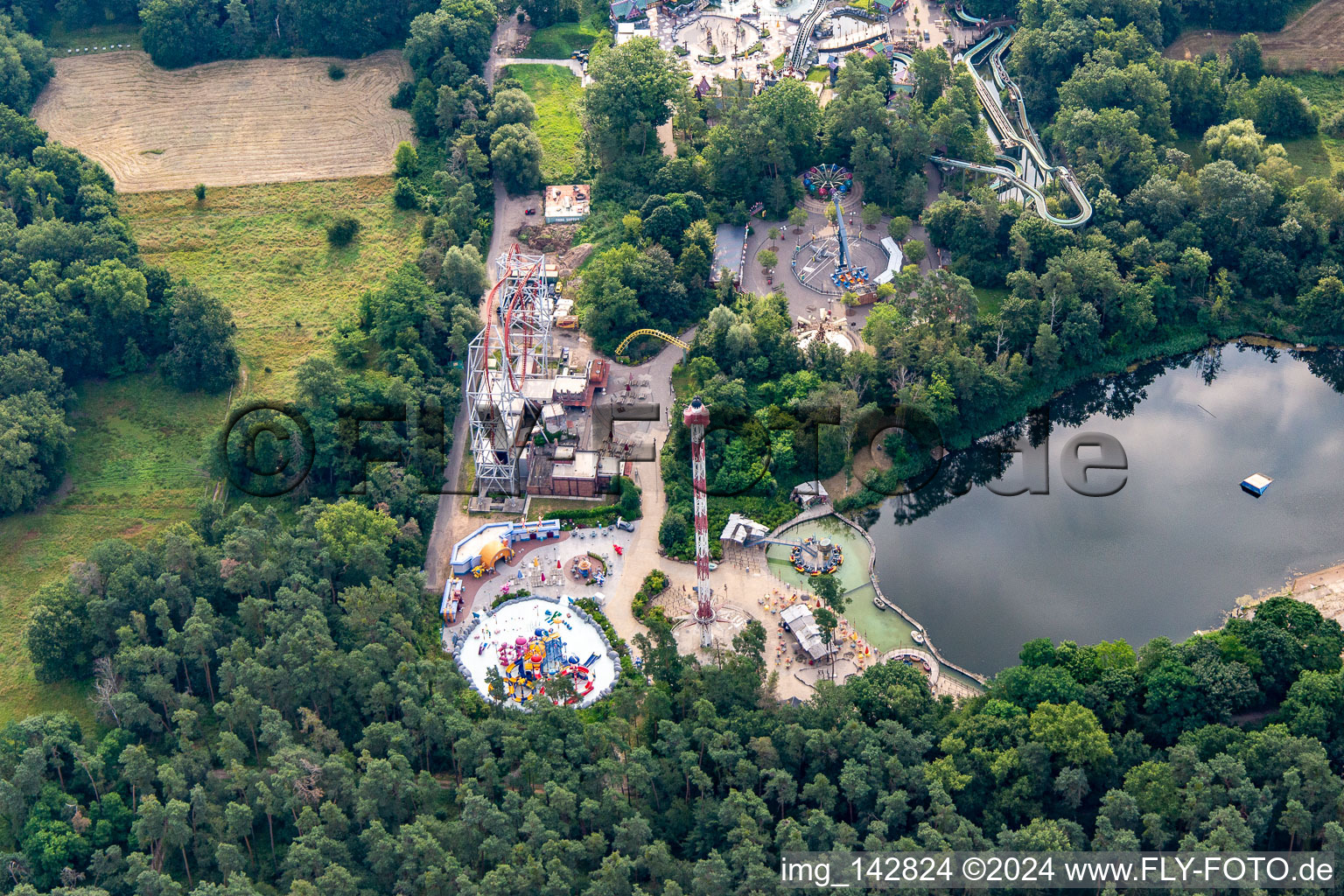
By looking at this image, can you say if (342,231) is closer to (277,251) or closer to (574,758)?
(277,251)

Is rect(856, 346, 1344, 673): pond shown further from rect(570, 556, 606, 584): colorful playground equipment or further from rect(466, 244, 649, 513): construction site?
rect(466, 244, 649, 513): construction site

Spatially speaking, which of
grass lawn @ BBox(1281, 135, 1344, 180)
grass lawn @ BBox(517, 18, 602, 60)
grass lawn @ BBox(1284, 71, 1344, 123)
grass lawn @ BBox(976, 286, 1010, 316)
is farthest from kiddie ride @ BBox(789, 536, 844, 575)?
grass lawn @ BBox(1284, 71, 1344, 123)

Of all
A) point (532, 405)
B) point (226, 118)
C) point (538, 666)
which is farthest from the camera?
point (226, 118)

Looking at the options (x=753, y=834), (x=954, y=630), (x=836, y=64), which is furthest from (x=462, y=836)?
(x=836, y=64)

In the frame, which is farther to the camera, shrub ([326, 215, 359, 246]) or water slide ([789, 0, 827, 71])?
water slide ([789, 0, 827, 71])

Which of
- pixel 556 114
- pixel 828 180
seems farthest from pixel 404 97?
pixel 828 180

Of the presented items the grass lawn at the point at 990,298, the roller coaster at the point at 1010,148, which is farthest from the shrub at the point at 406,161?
the grass lawn at the point at 990,298

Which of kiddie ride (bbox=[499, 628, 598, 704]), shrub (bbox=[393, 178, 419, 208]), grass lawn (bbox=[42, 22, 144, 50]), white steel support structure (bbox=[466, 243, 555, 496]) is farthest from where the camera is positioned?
grass lawn (bbox=[42, 22, 144, 50])
